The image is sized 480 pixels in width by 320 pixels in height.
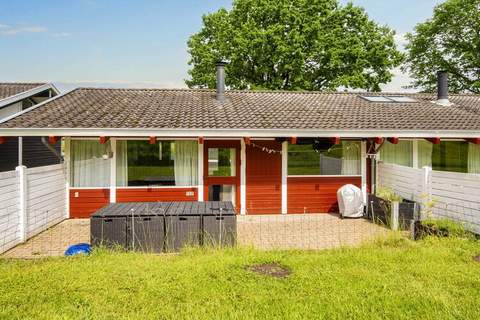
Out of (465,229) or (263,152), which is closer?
(465,229)

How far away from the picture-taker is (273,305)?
4352 millimetres

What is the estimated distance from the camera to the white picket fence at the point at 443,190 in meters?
7.75

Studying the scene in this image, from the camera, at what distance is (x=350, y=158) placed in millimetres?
11477

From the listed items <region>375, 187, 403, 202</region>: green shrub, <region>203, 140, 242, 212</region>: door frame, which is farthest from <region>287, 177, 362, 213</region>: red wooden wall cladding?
<region>203, 140, 242, 212</region>: door frame

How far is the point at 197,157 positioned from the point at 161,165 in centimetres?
108

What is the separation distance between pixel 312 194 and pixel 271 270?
19.3 ft

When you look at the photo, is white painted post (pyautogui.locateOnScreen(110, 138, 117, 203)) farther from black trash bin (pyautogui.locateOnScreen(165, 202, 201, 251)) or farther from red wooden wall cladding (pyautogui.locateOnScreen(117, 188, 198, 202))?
black trash bin (pyautogui.locateOnScreen(165, 202, 201, 251))

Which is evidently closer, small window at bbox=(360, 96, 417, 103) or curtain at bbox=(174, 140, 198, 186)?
curtain at bbox=(174, 140, 198, 186)

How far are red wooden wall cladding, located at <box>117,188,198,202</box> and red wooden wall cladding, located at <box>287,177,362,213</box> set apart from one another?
9.76 feet

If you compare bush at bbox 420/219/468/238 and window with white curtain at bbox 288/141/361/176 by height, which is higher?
window with white curtain at bbox 288/141/361/176

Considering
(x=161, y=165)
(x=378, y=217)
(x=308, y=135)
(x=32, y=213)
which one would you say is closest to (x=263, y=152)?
(x=308, y=135)

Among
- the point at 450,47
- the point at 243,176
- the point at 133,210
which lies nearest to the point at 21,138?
the point at 243,176

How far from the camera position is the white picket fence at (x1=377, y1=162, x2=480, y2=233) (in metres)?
7.75

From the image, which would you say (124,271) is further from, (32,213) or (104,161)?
(104,161)
